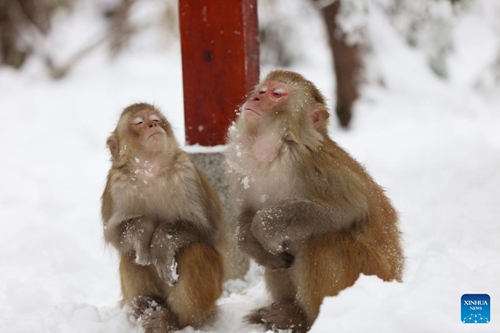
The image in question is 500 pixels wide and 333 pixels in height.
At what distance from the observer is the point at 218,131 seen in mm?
4648

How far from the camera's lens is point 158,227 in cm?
356

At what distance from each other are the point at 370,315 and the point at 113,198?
1.56 meters

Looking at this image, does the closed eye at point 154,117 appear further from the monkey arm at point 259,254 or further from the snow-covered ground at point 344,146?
the monkey arm at point 259,254

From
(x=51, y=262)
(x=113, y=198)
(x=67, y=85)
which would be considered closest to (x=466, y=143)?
(x=51, y=262)

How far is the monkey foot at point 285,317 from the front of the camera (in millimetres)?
3375

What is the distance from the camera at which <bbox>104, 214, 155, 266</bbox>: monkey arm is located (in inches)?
138

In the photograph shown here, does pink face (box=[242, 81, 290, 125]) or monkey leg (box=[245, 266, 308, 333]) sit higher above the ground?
pink face (box=[242, 81, 290, 125])

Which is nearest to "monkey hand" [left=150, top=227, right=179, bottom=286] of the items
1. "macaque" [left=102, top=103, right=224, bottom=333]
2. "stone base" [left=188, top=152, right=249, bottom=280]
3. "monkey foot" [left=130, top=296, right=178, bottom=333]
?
"macaque" [left=102, top=103, right=224, bottom=333]

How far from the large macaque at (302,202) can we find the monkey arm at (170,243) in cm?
31

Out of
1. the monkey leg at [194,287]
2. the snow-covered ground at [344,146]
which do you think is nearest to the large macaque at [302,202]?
the snow-covered ground at [344,146]

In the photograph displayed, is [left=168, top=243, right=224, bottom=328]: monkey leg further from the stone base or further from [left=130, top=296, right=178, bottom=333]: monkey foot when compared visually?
the stone base

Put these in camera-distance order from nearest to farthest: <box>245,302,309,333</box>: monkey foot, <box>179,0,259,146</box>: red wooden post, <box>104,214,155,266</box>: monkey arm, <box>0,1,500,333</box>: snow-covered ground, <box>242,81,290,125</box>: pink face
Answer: <box>0,1,500,333</box>: snow-covered ground → <box>242,81,290,125</box>: pink face → <box>245,302,309,333</box>: monkey foot → <box>104,214,155,266</box>: monkey arm → <box>179,0,259,146</box>: red wooden post

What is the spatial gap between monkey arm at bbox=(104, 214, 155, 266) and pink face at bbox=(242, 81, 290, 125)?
0.82m

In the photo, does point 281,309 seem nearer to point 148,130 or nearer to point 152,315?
point 152,315
